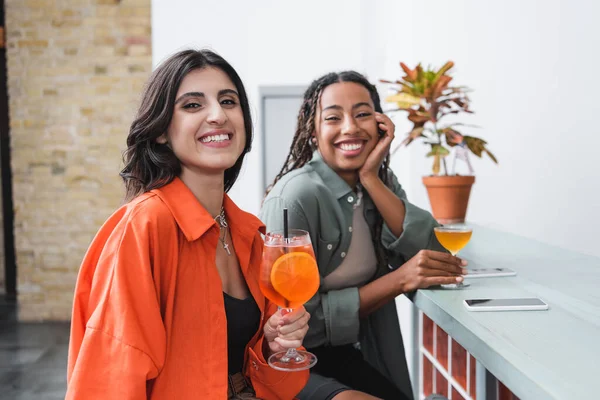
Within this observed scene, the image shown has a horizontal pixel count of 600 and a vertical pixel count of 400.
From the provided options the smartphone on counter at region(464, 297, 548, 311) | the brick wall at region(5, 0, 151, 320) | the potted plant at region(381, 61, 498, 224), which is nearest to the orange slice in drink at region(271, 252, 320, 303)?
the smartphone on counter at region(464, 297, 548, 311)

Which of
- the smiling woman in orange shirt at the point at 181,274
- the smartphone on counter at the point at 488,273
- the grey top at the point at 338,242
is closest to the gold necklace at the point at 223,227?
the smiling woman in orange shirt at the point at 181,274

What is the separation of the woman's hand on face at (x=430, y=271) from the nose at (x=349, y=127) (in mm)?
500

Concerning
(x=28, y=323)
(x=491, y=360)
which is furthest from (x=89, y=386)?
(x=28, y=323)

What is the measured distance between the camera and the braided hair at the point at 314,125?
186cm

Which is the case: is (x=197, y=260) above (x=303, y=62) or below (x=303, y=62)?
below

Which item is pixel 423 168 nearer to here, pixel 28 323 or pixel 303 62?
pixel 303 62

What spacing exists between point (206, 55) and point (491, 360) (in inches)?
36.4

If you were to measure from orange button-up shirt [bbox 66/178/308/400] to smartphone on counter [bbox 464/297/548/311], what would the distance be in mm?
512

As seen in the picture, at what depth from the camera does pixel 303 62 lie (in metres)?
4.40

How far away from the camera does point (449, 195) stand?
2486 mm

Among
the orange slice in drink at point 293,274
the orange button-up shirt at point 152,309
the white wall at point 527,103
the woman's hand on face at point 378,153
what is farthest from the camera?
the white wall at point 527,103

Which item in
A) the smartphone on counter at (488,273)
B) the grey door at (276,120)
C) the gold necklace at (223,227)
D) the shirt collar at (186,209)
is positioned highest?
the grey door at (276,120)

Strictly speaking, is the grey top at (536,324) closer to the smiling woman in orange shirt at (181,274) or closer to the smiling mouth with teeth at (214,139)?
the smiling woman in orange shirt at (181,274)

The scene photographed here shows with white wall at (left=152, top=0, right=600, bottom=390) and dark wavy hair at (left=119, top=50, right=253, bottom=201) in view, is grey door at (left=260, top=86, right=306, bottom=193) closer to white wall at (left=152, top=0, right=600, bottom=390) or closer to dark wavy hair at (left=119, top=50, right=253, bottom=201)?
white wall at (left=152, top=0, right=600, bottom=390)
